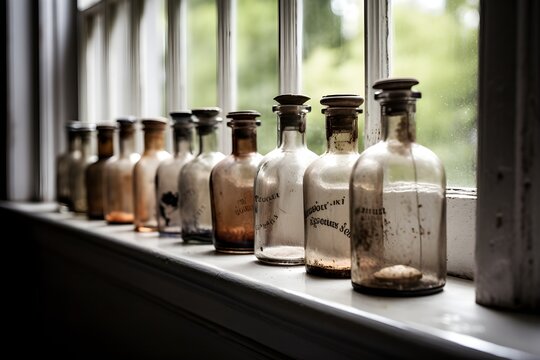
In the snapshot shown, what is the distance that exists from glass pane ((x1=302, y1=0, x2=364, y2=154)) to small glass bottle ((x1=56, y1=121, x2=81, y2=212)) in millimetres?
853

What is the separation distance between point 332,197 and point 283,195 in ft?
0.36

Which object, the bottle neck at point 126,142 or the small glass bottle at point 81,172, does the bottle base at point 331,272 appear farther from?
the small glass bottle at point 81,172

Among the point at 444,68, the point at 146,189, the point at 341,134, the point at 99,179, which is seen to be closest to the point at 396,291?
the point at 341,134

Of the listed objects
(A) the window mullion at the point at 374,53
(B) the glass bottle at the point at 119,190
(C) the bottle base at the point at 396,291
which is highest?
(A) the window mullion at the point at 374,53

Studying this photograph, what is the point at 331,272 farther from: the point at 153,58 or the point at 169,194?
the point at 153,58

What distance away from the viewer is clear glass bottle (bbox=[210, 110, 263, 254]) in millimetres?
891

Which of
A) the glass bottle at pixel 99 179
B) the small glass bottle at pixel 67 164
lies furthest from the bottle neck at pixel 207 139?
the small glass bottle at pixel 67 164

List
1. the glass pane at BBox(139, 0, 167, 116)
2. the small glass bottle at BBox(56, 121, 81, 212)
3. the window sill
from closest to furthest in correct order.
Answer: the window sill → the glass pane at BBox(139, 0, 167, 116) → the small glass bottle at BBox(56, 121, 81, 212)

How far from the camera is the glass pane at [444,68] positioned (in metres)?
0.73

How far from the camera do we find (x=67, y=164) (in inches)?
65.9

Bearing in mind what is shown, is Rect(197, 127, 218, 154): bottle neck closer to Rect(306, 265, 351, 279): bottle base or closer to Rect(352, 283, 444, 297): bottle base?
Rect(306, 265, 351, 279): bottle base

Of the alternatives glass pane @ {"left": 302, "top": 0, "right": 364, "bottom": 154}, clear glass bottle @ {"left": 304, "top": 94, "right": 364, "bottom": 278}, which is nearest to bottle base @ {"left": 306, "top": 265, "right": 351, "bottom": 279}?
clear glass bottle @ {"left": 304, "top": 94, "right": 364, "bottom": 278}

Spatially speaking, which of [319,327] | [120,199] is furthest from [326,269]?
[120,199]

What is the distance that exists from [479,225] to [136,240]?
2.11 feet
